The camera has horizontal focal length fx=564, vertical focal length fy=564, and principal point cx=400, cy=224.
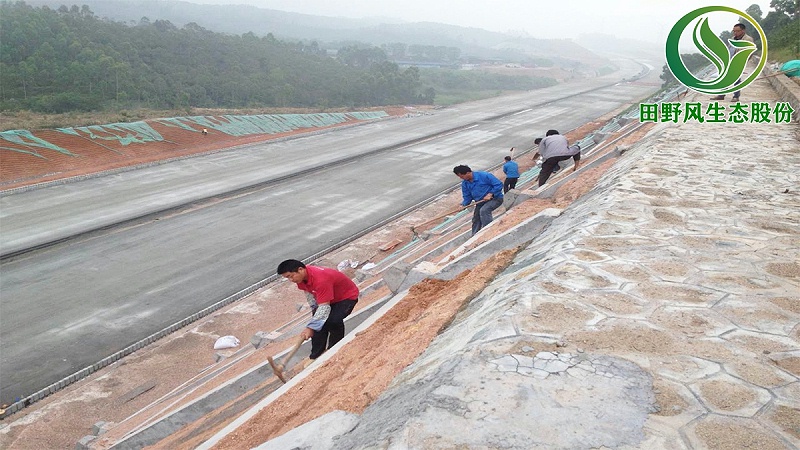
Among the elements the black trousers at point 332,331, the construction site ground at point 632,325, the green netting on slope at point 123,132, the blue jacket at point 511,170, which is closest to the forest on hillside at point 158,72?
the green netting on slope at point 123,132

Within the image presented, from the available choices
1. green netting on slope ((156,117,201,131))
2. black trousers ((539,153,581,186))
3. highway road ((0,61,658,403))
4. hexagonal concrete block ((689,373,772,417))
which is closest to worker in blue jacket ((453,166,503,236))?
black trousers ((539,153,581,186))

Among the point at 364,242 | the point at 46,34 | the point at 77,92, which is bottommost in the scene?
the point at 364,242

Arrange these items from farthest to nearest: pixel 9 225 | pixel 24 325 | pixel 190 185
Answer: pixel 190 185, pixel 9 225, pixel 24 325

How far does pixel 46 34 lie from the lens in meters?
36.8

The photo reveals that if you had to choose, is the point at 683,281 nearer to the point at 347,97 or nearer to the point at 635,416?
the point at 635,416

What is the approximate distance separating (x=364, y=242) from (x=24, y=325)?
7.56m

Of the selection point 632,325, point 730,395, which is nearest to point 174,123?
point 632,325

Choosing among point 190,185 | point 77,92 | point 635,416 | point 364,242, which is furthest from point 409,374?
point 77,92

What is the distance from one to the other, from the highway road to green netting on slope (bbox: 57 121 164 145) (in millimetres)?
3365

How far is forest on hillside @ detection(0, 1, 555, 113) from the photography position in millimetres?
32344

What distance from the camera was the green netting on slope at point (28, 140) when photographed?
69.6 feet

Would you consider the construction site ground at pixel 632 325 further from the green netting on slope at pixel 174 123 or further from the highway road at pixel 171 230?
the green netting on slope at pixel 174 123

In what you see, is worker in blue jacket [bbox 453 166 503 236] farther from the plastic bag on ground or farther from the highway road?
the highway road

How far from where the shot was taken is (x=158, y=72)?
40.3 metres
